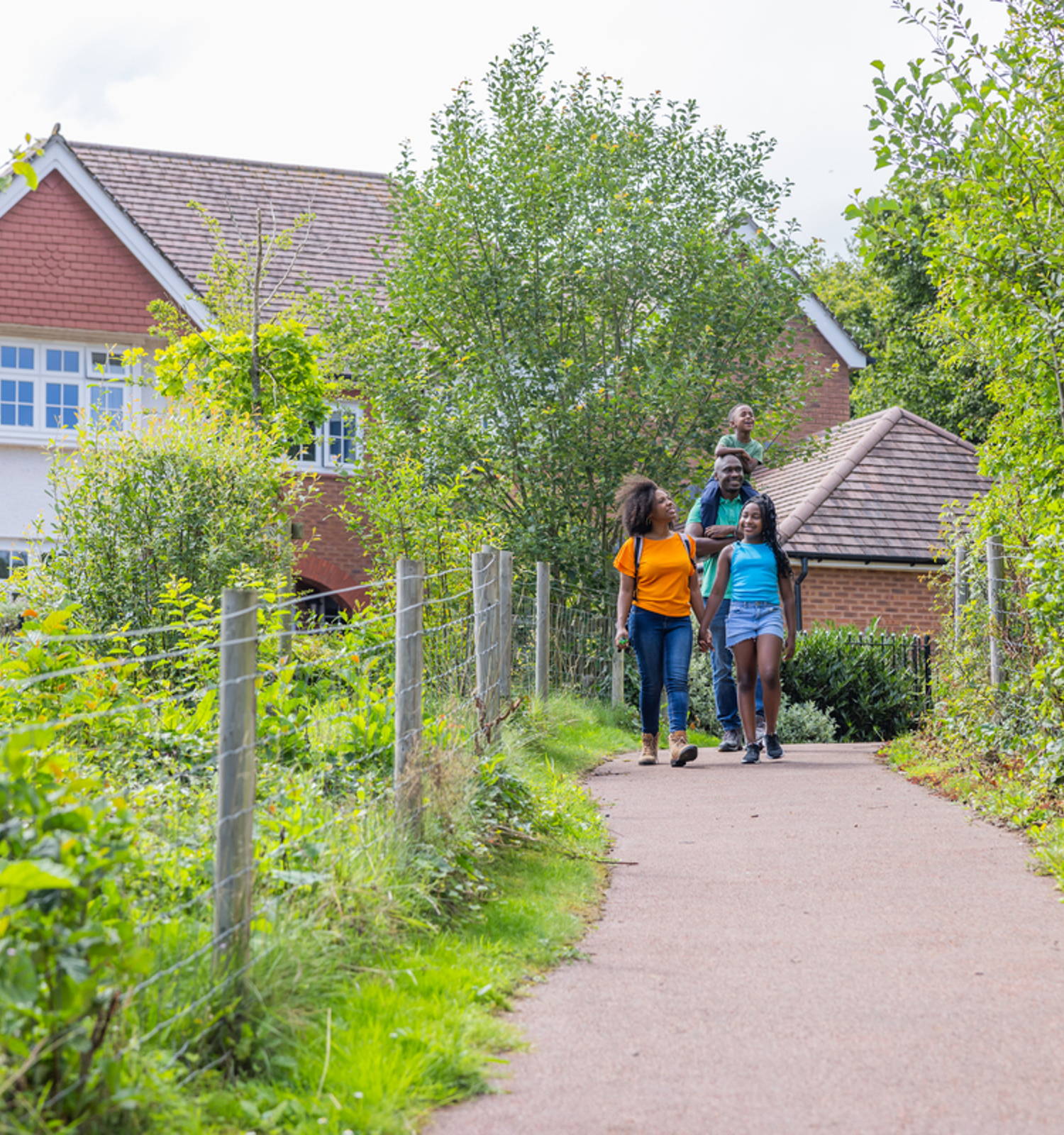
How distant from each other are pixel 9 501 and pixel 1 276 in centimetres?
344

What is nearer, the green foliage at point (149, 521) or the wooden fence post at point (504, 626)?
the wooden fence post at point (504, 626)

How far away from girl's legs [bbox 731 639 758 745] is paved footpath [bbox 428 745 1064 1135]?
224 centimetres

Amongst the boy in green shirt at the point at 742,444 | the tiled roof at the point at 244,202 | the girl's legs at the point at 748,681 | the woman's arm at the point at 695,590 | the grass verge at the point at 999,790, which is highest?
the tiled roof at the point at 244,202

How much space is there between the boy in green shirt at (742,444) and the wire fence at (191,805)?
2261 millimetres

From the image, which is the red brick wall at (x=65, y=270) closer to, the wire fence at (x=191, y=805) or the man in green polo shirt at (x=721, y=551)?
the wire fence at (x=191, y=805)

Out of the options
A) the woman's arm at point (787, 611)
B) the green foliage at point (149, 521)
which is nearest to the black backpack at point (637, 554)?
the woman's arm at point (787, 611)

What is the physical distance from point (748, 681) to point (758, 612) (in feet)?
1.55

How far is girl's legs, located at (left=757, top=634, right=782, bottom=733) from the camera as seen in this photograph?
8.97 metres

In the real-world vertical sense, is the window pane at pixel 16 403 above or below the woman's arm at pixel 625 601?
above

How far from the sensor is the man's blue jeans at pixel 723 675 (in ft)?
32.7

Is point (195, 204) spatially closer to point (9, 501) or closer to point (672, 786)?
point (9, 501)

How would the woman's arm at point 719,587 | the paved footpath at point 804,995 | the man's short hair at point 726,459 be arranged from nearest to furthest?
the paved footpath at point 804,995, the woman's arm at point 719,587, the man's short hair at point 726,459

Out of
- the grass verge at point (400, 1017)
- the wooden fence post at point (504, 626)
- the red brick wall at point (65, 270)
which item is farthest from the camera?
the red brick wall at point (65, 270)

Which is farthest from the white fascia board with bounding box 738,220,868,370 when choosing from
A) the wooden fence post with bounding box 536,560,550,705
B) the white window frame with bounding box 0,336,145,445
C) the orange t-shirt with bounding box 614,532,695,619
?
the orange t-shirt with bounding box 614,532,695,619
